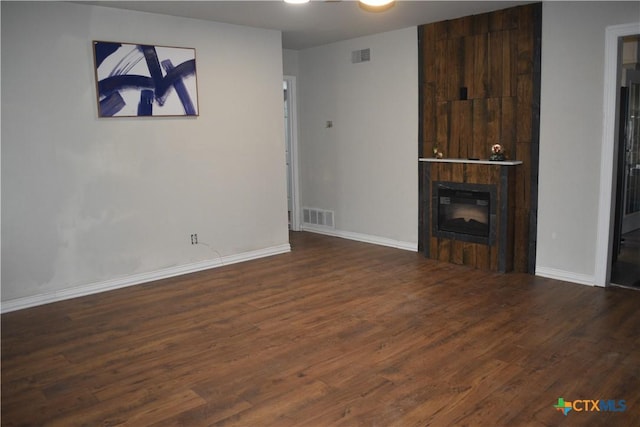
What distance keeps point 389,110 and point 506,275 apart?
2450mm

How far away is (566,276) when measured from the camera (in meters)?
4.93

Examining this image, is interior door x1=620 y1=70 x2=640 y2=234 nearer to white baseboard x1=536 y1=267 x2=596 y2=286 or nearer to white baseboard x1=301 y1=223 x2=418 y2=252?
white baseboard x1=536 y1=267 x2=596 y2=286

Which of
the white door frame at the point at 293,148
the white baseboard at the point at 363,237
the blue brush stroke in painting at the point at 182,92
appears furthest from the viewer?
the white door frame at the point at 293,148

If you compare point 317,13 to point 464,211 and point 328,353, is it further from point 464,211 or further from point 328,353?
point 328,353

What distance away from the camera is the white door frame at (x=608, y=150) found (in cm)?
438

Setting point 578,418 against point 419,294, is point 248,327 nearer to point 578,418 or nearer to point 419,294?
point 419,294

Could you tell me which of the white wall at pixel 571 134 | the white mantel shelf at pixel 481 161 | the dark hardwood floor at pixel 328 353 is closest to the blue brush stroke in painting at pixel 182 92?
the dark hardwood floor at pixel 328 353

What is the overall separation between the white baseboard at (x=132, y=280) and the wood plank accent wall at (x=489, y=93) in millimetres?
1973

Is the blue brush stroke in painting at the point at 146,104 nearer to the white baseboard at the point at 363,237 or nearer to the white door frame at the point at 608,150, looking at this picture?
the white baseboard at the point at 363,237

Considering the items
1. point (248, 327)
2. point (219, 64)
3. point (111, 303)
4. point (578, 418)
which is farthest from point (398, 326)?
point (219, 64)

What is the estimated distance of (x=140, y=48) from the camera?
16.2ft

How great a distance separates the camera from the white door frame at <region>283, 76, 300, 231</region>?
744 centimetres

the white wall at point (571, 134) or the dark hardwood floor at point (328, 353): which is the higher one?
the white wall at point (571, 134)

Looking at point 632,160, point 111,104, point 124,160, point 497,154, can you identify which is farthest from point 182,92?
point 632,160
